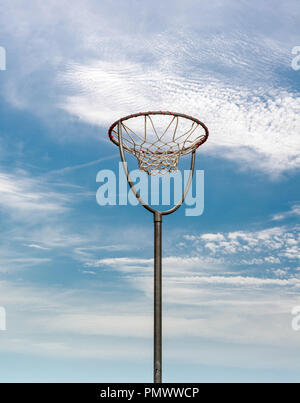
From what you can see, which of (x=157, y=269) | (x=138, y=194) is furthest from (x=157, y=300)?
(x=138, y=194)

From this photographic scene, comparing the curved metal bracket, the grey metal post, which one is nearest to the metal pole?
the grey metal post

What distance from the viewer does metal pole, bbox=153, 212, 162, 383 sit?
296 inches

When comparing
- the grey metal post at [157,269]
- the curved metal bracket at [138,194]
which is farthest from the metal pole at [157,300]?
the curved metal bracket at [138,194]

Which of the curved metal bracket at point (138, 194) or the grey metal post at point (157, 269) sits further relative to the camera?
the curved metal bracket at point (138, 194)

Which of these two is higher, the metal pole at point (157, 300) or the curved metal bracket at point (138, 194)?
the curved metal bracket at point (138, 194)

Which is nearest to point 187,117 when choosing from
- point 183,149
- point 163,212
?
point 183,149

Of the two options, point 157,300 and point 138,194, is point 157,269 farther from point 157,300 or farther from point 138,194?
point 138,194

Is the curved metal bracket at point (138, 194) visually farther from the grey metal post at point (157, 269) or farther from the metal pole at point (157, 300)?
the metal pole at point (157, 300)

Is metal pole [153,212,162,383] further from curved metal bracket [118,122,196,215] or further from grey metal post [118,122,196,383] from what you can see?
curved metal bracket [118,122,196,215]

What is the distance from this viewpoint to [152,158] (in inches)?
337

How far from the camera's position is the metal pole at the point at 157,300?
7516mm
